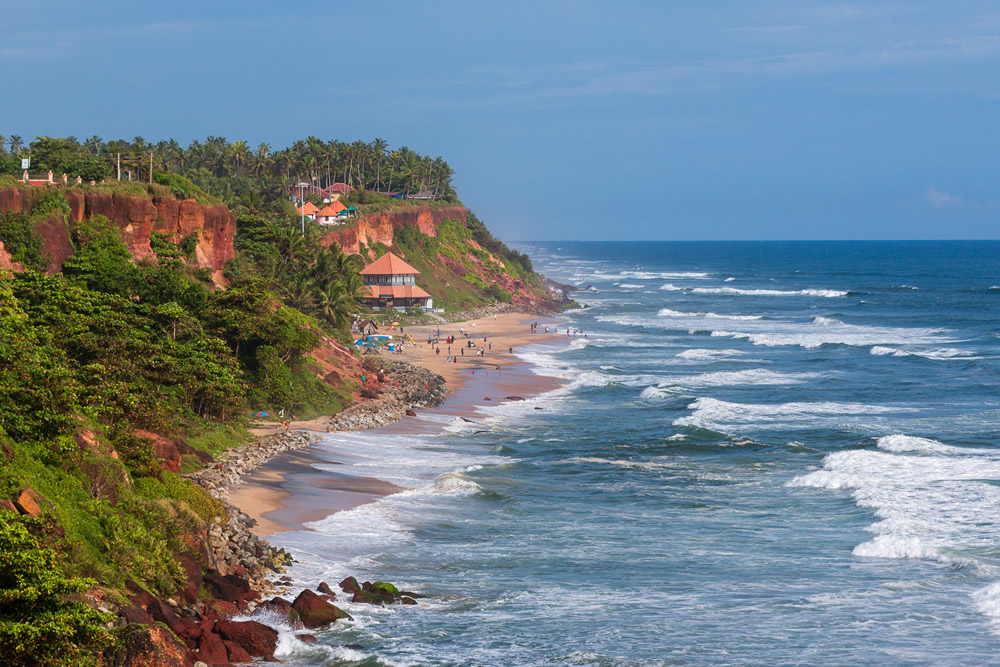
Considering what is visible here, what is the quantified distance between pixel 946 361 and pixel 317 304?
1604 inches

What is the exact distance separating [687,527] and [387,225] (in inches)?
2910

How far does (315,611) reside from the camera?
Answer: 2214cm

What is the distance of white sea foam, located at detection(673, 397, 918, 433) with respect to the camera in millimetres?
45938

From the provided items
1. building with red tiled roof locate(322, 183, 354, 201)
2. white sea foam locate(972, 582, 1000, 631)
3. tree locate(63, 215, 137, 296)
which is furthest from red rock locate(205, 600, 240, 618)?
building with red tiled roof locate(322, 183, 354, 201)

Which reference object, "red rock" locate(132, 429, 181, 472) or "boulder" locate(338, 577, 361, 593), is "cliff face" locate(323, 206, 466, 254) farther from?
"boulder" locate(338, 577, 361, 593)

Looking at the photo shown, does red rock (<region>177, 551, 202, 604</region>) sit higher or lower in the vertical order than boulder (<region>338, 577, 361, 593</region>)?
higher

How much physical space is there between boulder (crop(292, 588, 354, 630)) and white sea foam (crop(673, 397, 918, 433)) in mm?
25739

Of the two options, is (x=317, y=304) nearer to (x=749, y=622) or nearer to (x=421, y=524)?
(x=421, y=524)

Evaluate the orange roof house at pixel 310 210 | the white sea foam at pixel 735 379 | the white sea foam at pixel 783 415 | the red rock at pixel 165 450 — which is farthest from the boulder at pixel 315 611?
the orange roof house at pixel 310 210

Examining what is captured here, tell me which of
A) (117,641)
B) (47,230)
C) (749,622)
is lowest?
(749,622)

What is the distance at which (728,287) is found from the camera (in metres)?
153

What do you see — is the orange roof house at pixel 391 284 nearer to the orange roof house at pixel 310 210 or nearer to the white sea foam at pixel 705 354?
the orange roof house at pixel 310 210

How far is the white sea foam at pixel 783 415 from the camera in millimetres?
45938

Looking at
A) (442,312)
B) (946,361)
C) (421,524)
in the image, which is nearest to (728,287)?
(442,312)
